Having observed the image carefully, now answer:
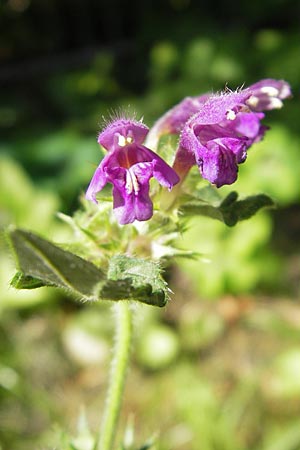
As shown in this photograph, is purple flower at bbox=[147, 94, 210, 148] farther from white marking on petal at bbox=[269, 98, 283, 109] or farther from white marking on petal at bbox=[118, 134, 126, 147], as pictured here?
white marking on petal at bbox=[118, 134, 126, 147]

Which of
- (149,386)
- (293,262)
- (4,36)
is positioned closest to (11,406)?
(149,386)

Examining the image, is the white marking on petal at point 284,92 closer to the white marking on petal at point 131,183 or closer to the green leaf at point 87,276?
the white marking on petal at point 131,183

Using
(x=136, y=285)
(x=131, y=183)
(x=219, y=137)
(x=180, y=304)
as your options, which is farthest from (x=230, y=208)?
(x=180, y=304)

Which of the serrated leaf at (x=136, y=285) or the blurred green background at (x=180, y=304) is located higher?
the blurred green background at (x=180, y=304)

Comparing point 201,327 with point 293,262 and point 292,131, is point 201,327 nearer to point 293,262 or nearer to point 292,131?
point 293,262

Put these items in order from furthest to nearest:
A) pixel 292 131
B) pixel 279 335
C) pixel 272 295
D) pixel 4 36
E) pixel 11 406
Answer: pixel 4 36
pixel 292 131
pixel 272 295
pixel 279 335
pixel 11 406

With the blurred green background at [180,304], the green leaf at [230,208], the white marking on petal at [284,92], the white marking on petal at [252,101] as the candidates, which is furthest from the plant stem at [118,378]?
the white marking on petal at [284,92]

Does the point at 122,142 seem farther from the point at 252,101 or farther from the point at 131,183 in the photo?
the point at 252,101
